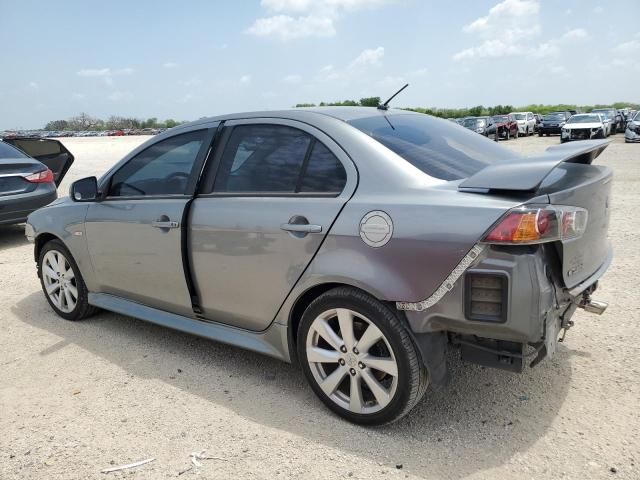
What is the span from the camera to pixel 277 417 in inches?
117

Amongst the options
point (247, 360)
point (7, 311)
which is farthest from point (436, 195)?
point (7, 311)

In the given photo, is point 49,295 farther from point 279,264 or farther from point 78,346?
point 279,264

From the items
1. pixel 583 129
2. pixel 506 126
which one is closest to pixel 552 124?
pixel 506 126

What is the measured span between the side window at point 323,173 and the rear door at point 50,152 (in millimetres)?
7287

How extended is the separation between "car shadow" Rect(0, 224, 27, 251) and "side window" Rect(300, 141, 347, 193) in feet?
21.1

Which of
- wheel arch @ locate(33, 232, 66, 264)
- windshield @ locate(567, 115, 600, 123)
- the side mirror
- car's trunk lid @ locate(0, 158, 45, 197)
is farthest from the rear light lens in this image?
windshield @ locate(567, 115, 600, 123)

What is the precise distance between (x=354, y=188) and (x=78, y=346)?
263 centimetres

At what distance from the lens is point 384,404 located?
2.71 metres

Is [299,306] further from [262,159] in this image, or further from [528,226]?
[528,226]

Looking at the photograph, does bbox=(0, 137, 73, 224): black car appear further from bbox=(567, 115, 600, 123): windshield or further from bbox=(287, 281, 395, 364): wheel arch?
bbox=(567, 115, 600, 123): windshield

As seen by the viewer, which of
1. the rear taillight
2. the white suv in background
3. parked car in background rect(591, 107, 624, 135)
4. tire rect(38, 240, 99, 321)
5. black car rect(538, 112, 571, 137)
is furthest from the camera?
the white suv in background

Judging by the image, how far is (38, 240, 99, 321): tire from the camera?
442cm

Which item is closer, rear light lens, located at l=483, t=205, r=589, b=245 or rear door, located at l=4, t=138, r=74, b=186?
rear light lens, located at l=483, t=205, r=589, b=245

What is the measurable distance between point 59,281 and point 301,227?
9.20 ft
